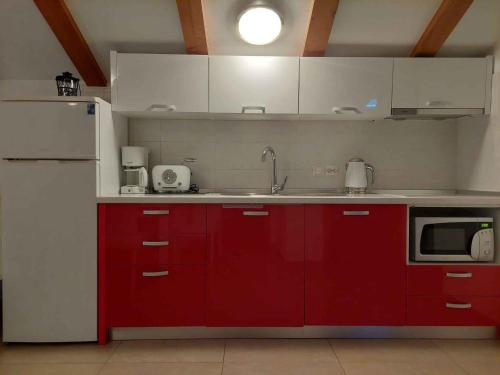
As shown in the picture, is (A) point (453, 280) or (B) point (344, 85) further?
(B) point (344, 85)

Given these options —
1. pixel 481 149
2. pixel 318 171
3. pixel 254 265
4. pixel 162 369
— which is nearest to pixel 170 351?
pixel 162 369

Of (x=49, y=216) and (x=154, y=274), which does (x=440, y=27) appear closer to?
(x=154, y=274)

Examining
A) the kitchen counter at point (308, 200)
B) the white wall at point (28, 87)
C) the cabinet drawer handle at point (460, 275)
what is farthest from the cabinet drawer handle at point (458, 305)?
the white wall at point (28, 87)

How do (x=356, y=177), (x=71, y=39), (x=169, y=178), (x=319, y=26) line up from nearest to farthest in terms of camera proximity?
(x=319, y=26)
(x=71, y=39)
(x=169, y=178)
(x=356, y=177)

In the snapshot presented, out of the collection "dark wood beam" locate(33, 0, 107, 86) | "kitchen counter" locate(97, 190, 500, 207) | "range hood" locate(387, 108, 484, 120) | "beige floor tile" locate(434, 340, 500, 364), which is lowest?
"beige floor tile" locate(434, 340, 500, 364)

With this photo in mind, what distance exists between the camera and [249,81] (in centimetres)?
276

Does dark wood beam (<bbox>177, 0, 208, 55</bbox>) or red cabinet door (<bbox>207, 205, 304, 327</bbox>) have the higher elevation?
dark wood beam (<bbox>177, 0, 208, 55</bbox>)

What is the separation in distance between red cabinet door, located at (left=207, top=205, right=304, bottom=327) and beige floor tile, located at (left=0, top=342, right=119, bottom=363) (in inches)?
26.0

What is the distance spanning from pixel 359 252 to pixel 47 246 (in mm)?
1909

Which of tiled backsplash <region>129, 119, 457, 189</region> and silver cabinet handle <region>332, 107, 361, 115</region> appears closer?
silver cabinet handle <region>332, 107, 361, 115</region>

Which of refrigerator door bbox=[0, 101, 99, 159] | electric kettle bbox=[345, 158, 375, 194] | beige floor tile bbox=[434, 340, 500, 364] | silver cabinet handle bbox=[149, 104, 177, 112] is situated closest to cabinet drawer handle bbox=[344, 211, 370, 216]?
electric kettle bbox=[345, 158, 375, 194]

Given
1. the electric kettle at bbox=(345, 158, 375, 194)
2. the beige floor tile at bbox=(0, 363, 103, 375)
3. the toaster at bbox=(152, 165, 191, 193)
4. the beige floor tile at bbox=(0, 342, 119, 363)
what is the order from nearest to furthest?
the beige floor tile at bbox=(0, 363, 103, 375) < the beige floor tile at bbox=(0, 342, 119, 363) < the toaster at bbox=(152, 165, 191, 193) < the electric kettle at bbox=(345, 158, 375, 194)

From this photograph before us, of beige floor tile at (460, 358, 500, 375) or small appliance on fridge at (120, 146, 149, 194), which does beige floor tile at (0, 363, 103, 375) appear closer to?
small appliance on fridge at (120, 146, 149, 194)

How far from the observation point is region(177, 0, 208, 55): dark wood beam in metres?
2.45
